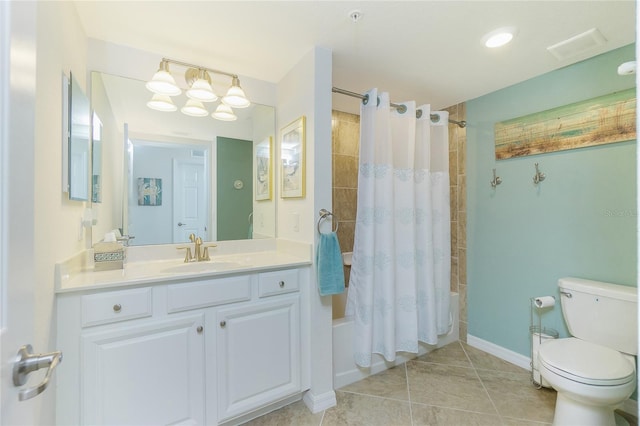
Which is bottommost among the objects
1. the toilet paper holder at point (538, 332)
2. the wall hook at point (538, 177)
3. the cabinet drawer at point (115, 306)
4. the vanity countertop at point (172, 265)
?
the toilet paper holder at point (538, 332)

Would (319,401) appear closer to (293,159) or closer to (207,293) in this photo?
(207,293)

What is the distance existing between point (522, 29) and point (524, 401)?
224 centimetres

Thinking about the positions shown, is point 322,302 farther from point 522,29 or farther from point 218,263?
point 522,29

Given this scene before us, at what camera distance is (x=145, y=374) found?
1.30 metres

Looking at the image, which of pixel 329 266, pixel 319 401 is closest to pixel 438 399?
pixel 319 401

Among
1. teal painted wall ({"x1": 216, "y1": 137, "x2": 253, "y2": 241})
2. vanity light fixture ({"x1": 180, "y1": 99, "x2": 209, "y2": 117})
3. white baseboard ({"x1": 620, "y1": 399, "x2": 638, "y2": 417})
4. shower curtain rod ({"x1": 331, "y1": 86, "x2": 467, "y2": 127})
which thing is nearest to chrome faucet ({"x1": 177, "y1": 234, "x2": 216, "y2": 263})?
teal painted wall ({"x1": 216, "y1": 137, "x2": 253, "y2": 241})

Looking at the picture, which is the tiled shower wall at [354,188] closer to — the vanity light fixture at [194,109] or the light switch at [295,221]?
the light switch at [295,221]

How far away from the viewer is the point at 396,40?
1.66 meters

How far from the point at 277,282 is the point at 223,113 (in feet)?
4.17

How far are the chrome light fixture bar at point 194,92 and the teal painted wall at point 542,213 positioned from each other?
2052mm

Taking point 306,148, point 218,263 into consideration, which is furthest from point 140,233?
point 306,148

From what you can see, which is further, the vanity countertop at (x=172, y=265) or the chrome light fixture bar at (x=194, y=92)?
the chrome light fixture bar at (x=194, y=92)

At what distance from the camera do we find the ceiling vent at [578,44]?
1598mm

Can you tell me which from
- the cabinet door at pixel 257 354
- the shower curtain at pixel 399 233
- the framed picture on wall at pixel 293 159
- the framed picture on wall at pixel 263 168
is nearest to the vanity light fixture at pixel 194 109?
the framed picture on wall at pixel 263 168
